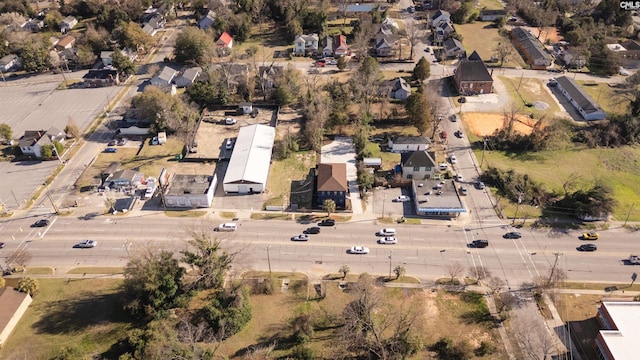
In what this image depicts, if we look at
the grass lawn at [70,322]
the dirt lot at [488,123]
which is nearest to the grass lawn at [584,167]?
the dirt lot at [488,123]

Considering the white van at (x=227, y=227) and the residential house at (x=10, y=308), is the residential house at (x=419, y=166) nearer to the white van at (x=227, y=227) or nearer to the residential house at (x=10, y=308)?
the white van at (x=227, y=227)

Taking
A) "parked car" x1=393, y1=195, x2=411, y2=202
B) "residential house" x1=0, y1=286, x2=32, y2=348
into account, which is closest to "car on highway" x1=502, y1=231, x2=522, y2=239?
"parked car" x1=393, y1=195, x2=411, y2=202

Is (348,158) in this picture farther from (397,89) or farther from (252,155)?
(397,89)

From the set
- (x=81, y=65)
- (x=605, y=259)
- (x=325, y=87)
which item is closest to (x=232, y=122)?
(x=325, y=87)

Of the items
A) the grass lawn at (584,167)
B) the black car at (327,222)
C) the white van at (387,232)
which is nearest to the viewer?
the white van at (387,232)

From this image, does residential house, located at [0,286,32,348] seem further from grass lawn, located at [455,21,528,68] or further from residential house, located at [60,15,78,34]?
grass lawn, located at [455,21,528,68]

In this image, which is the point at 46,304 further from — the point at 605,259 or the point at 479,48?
the point at 479,48

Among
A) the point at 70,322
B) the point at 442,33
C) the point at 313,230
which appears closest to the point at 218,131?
the point at 313,230
